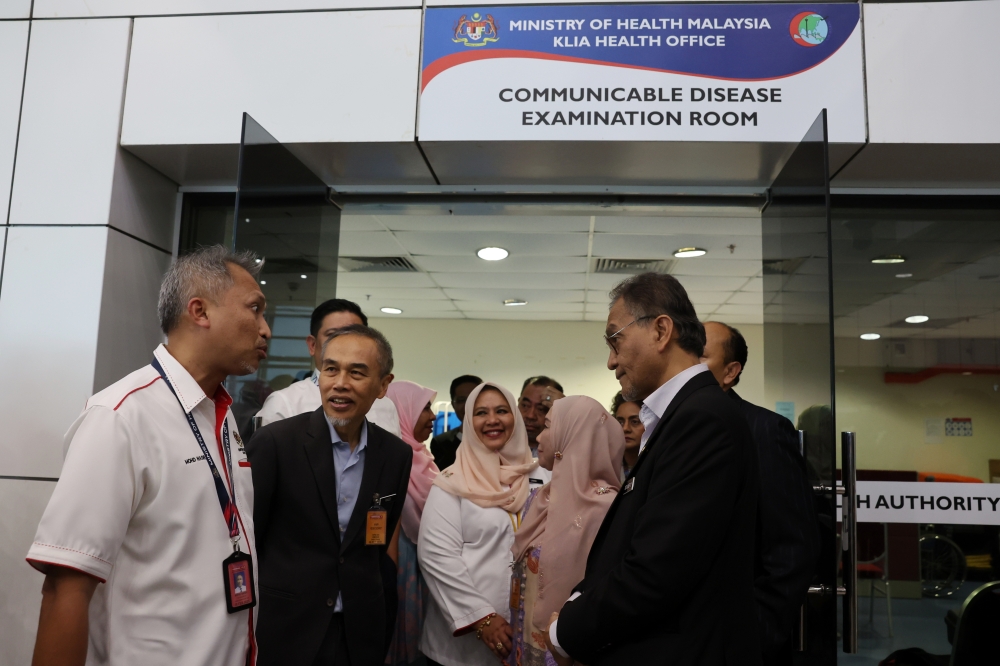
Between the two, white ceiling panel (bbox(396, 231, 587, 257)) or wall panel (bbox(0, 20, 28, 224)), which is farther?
white ceiling panel (bbox(396, 231, 587, 257))

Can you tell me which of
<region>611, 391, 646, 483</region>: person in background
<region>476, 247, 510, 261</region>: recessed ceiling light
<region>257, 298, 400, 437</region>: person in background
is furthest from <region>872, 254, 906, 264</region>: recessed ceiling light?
<region>476, 247, 510, 261</region>: recessed ceiling light

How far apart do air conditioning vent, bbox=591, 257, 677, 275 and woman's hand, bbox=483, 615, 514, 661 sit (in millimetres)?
3821

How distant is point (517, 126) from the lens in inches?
126

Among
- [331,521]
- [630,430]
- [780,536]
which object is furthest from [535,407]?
[780,536]

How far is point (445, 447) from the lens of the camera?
15.5 ft

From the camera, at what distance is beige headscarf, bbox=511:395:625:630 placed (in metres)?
2.35

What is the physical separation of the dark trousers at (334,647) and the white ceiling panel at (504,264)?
3969 mm

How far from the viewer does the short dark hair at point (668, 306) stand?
182 centimetres

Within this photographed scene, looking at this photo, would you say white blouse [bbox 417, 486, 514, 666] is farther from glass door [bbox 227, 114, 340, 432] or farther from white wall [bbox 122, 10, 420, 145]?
white wall [bbox 122, 10, 420, 145]

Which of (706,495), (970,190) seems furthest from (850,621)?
(970,190)

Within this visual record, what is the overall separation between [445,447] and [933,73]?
3333mm

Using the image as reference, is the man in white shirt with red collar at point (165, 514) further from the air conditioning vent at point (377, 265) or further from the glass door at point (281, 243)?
the air conditioning vent at point (377, 265)

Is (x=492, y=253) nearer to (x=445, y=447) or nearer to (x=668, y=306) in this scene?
(x=445, y=447)

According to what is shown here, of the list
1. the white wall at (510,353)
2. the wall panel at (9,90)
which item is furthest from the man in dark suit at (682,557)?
the white wall at (510,353)
